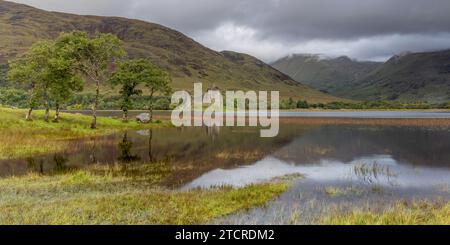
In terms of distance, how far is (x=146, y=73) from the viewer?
9125 centimetres

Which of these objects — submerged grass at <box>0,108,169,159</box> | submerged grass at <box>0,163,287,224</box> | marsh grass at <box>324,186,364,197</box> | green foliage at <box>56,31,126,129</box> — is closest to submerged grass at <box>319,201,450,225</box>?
marsh grass at <box>324,186,364,197</box>

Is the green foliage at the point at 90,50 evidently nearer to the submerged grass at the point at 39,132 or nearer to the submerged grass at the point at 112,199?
the submerged grass at the point at 39,132

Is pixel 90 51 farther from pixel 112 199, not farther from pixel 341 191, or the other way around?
pixel 341 191

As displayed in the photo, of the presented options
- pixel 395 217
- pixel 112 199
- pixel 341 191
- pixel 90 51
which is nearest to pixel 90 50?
pixel 90 51

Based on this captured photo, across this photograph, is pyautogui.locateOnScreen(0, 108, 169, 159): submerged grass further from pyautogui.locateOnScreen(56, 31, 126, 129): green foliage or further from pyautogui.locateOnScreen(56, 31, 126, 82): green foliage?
pyautogui.locateOnScreen(56, 31, 126, 82): green foliage

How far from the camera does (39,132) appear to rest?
177ft

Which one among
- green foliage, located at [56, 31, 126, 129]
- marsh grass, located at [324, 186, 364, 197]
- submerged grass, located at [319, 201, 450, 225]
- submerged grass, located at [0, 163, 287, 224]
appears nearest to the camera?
submerged grass, located at [319, 201, 450, 225]

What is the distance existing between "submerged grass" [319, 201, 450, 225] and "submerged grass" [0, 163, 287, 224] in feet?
17.8

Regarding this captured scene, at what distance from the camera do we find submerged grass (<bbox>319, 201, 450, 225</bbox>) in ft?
53.4

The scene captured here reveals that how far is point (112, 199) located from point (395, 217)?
1502 cm

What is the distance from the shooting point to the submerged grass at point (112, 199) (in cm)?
1702

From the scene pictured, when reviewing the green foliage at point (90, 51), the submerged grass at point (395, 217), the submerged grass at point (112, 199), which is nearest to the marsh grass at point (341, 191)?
the submerged grass at point (112, 199)
